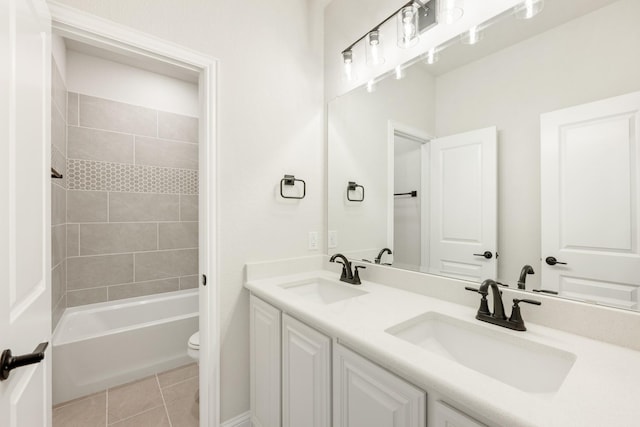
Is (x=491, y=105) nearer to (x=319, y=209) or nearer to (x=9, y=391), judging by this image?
(x=319, y=209)

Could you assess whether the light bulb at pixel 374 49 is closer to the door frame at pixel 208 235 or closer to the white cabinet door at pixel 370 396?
the door frame at pixel 208 235

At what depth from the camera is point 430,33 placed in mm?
1289

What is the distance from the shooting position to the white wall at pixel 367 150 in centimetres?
144

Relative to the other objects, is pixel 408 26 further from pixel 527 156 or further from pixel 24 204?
pixel 24 204

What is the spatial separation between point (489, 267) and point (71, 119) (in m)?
3.22

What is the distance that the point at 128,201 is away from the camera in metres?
2.53

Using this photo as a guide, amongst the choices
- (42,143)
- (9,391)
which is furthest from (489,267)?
(42,143)

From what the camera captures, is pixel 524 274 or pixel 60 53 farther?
pixel 60 53

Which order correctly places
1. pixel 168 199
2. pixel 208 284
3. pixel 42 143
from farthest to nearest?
pixel 168 199
pixel 208 284
pixel 42 143

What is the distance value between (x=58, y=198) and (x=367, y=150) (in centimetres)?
230

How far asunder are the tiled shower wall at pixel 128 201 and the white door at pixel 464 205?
2.49m

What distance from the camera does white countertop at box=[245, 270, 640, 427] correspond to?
0.53 m

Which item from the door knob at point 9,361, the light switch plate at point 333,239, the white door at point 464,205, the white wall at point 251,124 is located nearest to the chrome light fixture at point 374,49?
the white wall at point 251,124

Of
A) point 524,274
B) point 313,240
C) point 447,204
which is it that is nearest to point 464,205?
point 447,204
